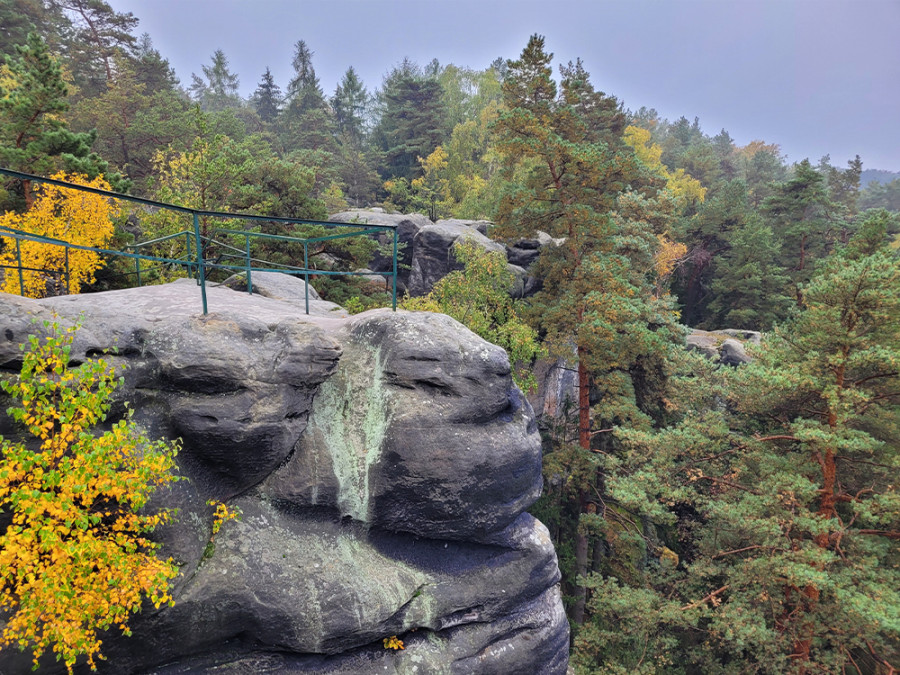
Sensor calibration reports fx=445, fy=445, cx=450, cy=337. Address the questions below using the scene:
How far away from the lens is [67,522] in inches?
176

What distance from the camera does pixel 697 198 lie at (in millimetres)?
37750

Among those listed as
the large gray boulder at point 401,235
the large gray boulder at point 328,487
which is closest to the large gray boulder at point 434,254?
the large gray boulder at point 401,235

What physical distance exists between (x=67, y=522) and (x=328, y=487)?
3194 mm

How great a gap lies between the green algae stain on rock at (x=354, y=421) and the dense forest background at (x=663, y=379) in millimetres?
6445

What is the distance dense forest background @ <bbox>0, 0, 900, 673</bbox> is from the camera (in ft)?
30.9

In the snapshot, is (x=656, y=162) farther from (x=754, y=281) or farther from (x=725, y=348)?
(x=725, y=348)

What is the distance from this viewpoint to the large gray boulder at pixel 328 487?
19.9 ft

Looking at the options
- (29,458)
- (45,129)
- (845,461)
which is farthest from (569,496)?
(45,129)

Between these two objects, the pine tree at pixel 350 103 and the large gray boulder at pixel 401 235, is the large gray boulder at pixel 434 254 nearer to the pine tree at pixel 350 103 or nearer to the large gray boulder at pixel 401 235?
the large gray boulder at pixel 401 235

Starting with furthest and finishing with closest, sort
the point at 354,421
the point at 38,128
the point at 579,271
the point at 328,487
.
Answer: the point at 579,271 → the point at 38,128 → the point at 354,421 → the point at 328,487

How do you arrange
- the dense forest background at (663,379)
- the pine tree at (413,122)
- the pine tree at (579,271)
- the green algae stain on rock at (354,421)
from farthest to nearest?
the pine tree at (413,122) < the pine tree at (579,271) < the dense forest background at (663,379) < the green algae stain on rock at (354,421)

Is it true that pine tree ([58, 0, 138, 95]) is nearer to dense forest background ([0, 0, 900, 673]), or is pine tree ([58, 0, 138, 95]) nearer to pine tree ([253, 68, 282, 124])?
dense forest background ([0, 0, 900, 673])

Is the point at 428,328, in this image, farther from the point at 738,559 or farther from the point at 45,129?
the point at 45,129

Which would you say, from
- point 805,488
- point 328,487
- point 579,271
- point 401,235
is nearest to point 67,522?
point 328,487
